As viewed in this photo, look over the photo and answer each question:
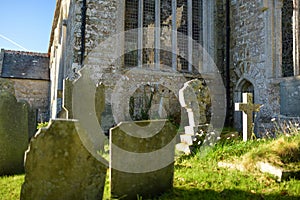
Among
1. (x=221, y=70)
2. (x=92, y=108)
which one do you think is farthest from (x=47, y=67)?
(x=92, y=108)

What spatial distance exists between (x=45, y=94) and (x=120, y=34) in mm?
8814

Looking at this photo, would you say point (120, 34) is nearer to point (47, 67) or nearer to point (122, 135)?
point (122, 135)

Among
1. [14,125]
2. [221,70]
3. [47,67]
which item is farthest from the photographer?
[47,67]

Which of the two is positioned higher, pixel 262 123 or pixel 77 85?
pixel 77 85

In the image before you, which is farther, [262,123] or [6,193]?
[262,123]

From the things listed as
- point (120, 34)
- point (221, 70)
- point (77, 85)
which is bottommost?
point (77, 85)

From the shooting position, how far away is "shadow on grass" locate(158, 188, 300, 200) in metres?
2.67

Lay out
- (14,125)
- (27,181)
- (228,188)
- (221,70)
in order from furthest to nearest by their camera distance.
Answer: (221,70), (14,125), (228,188), (27,181)

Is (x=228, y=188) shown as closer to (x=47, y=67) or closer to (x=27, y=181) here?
(x=27, y=181)

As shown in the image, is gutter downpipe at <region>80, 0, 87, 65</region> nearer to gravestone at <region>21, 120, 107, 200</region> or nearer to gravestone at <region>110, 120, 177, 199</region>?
gravestone at <region>110, 120, 177, 199</region>

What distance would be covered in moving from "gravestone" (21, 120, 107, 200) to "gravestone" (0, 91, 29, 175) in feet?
6.14

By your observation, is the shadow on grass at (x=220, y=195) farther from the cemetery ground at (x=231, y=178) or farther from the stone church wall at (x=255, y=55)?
the stone church wall at (x=255, y=55)

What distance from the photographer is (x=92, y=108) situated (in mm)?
5070

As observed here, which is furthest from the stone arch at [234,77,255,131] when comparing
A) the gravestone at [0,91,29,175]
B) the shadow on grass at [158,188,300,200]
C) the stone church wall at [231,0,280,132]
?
the gravestone at [0,91,29,175]
